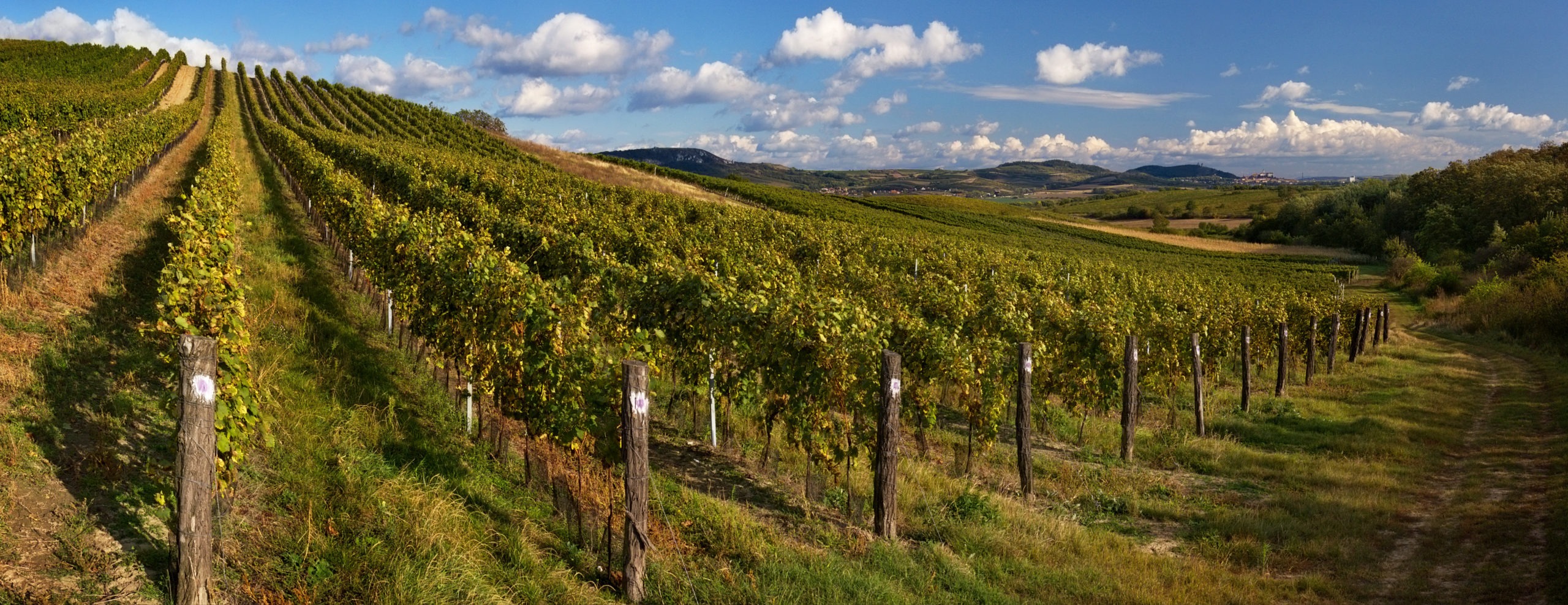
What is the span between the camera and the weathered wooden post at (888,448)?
722 cm

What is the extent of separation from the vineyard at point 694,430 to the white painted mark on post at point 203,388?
0.9 inches

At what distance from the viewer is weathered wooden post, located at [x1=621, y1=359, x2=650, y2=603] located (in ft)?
18.7

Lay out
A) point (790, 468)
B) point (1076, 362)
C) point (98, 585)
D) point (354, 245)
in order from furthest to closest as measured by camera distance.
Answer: point (354, 245) < point (1076, 362) < point (790, 468) < point (98, 585)

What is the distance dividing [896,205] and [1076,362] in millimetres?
61991

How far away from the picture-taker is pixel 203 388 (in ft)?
15.9

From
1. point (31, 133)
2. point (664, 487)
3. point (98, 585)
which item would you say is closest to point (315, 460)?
point (98, 585)

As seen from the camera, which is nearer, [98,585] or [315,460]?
[98,585]

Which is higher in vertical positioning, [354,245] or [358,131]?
[358,131]

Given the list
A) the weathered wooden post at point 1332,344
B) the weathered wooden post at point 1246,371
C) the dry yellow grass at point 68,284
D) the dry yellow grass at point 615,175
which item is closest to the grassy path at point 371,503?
the dry yellow grass at point 68,284

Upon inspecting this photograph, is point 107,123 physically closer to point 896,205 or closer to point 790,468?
point 790,468

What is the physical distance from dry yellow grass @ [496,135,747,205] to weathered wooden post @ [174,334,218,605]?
52277 millimetres

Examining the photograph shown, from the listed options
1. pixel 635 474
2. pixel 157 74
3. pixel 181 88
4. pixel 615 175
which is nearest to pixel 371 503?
pixel 635 474

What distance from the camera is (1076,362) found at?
12.3m

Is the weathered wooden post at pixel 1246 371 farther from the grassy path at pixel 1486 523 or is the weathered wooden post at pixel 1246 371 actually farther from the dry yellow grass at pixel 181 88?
the dry yellow grass at pixel 181 88
